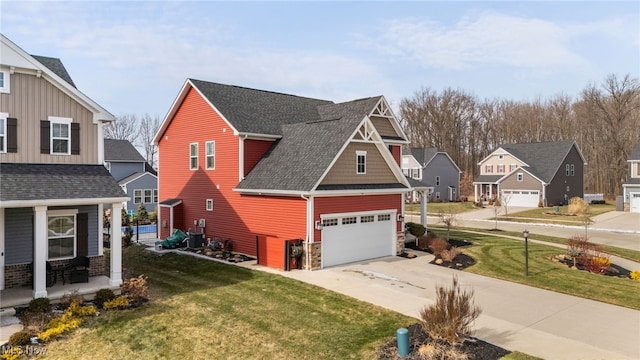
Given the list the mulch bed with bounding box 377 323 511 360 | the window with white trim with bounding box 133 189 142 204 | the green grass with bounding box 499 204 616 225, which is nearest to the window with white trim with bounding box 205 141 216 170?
the mulch bed with bounding box 377 323 511 360

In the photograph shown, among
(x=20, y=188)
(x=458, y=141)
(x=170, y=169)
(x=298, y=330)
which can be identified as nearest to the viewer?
(x=298, y=330)

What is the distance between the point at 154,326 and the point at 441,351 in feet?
23.1

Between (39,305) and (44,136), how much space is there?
5428 mm

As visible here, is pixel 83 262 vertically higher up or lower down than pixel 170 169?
lower down

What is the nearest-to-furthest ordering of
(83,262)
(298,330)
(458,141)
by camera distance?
(298,330) < (83,262) < (458,141)

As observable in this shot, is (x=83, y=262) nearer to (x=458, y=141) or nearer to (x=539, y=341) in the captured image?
(x=539, y=341)

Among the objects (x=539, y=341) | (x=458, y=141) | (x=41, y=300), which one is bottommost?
(x=539, y=341)

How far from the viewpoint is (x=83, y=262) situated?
13.7 metres

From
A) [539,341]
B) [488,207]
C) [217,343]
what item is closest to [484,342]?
[539,341]

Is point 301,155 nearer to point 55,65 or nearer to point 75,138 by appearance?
point 75,138

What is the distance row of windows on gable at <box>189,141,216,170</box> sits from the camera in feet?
73.1

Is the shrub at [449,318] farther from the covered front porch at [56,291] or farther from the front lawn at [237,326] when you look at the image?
the covered front porch at [56,291]

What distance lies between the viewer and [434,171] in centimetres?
5741

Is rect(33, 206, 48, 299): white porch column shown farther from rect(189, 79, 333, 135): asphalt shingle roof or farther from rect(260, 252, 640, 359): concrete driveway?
rect(189, 79, 333, 135): asphalt shingle roof
